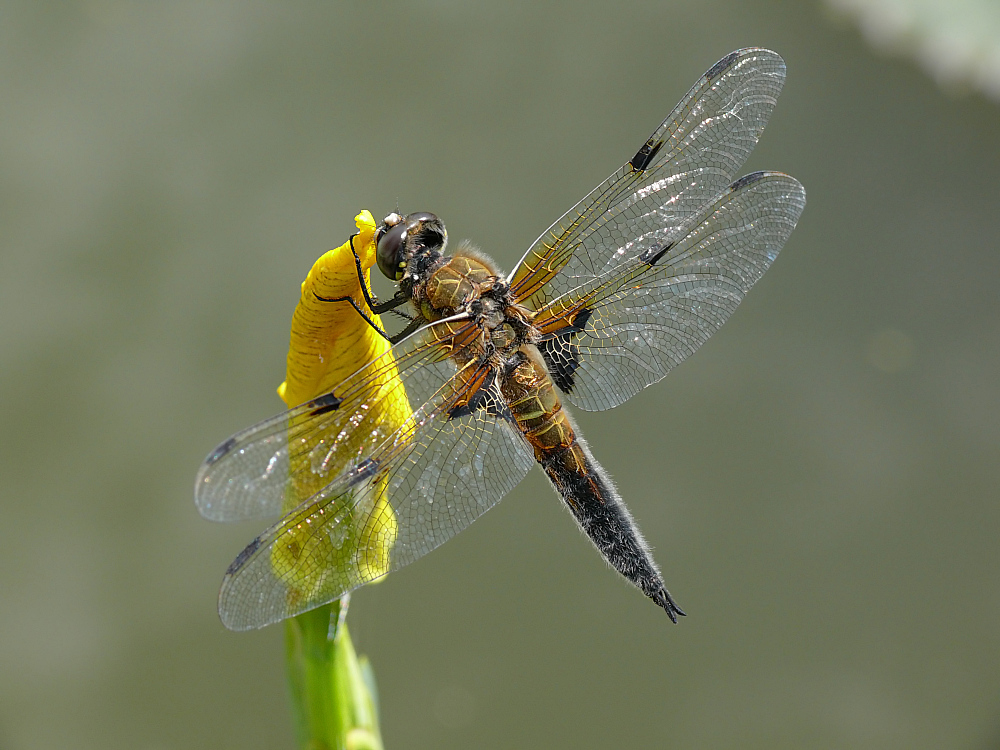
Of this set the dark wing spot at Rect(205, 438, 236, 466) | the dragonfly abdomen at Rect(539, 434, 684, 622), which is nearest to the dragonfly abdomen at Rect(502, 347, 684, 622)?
the dragonfly abdomen at Rect(539, 434, 684, 622)

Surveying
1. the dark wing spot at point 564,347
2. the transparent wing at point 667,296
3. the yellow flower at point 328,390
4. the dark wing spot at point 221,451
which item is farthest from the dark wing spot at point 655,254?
the dark wing spot at point 221,451

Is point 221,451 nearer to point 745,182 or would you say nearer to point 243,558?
point 243,558

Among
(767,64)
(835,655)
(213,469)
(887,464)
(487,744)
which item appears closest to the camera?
(213,469)

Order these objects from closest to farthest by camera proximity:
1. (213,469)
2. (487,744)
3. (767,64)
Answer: (213,469) → (767,64) → (487,744)

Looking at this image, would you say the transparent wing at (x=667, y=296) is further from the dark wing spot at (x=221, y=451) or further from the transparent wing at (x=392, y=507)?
the dark wing spot at (x=221, y=451)

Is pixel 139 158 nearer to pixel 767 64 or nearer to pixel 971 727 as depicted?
pixel 767 64

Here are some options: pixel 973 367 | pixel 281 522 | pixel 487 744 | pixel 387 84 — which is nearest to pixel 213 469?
pixel 281 522

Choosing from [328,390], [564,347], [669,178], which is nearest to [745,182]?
[669,178]
